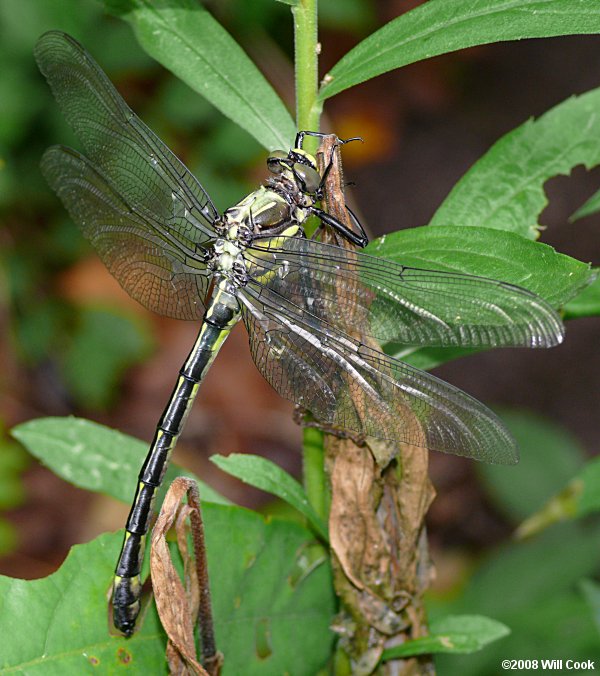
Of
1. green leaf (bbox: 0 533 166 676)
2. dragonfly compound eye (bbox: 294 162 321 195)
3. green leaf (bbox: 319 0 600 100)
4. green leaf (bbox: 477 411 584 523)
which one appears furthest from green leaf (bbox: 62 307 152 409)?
green leaf (bbox: 319 0 600 100)

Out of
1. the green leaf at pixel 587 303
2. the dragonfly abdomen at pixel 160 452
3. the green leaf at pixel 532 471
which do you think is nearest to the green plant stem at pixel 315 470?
the dragonfly abdomen at pixel 160 452

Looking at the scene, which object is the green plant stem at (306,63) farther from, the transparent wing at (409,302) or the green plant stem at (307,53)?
the transparent wing at (409,302)

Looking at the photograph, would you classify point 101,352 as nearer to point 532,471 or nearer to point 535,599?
point 532,471

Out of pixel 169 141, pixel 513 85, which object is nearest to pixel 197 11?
pixel 169 141

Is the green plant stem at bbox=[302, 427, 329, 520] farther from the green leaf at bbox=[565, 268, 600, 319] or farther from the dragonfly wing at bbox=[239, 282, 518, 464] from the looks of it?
the green leaf at bbox=[565, 268, 600, 319]

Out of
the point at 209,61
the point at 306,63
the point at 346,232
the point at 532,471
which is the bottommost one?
the point at 346,232

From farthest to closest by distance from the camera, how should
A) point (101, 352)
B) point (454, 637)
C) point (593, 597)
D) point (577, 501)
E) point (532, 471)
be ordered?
point (101, 352), point (532, 471), point (577, 501), point (593, 597), point (454, 637)

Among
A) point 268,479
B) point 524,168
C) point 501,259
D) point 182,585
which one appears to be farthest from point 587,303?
point 182,585
